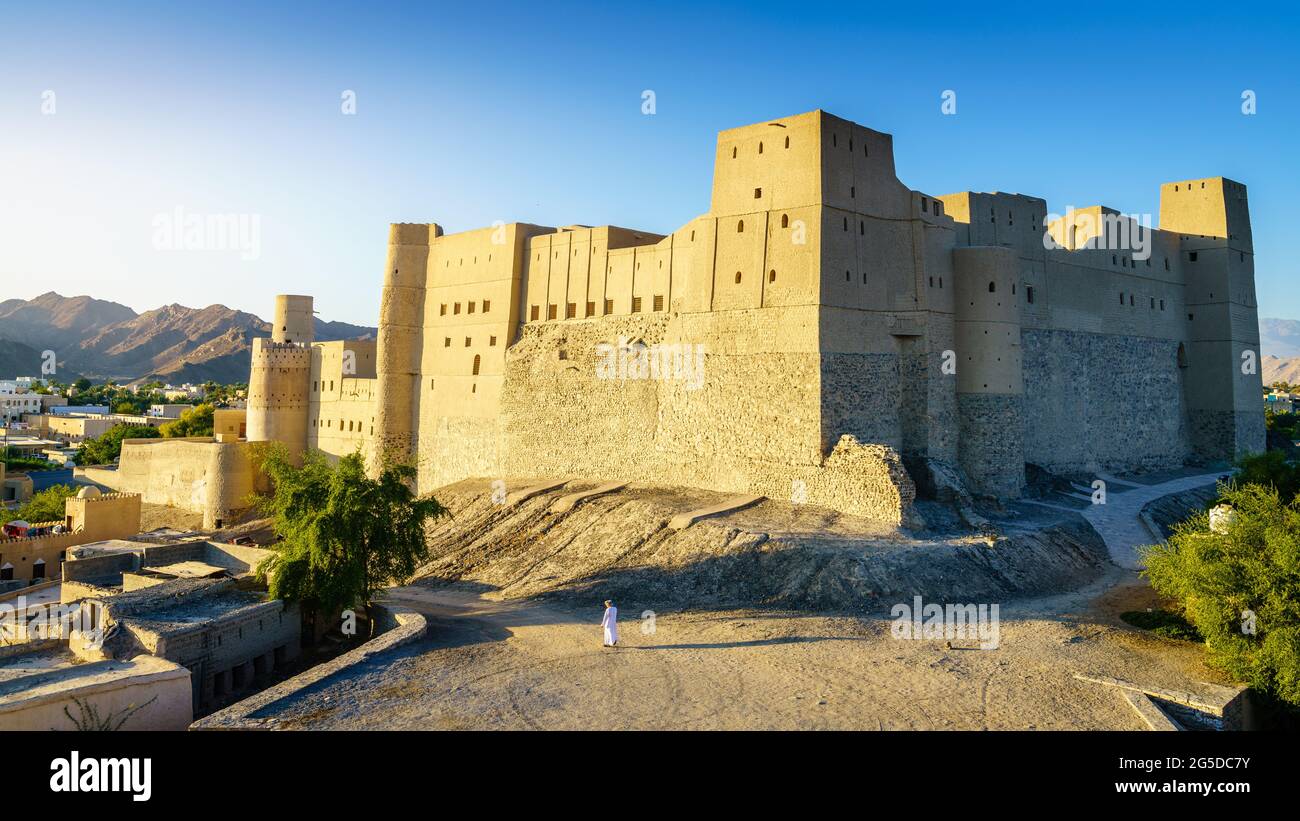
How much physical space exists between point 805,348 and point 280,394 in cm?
2921

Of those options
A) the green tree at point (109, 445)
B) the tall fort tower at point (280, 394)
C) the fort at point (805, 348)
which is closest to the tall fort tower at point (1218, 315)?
the fort at point (805, 348)


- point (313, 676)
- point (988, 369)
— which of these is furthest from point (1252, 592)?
point (313, 676)

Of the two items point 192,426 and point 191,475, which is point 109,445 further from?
point 191,475

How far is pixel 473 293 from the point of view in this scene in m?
35.6

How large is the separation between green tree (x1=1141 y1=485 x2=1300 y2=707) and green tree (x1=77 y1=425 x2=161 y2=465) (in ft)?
181

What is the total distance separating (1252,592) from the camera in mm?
16109

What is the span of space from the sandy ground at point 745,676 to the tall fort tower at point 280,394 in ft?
89.0

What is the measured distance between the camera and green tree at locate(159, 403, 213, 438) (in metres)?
55.9

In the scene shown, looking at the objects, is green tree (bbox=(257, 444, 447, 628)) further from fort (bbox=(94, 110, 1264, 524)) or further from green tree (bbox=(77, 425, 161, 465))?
green tree (bbox=(77, 425, 161, 465))

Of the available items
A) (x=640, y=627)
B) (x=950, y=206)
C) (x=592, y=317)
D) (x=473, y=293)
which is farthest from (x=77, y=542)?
(x=950, y=206)

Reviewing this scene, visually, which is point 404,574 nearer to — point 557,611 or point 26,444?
point 557,611

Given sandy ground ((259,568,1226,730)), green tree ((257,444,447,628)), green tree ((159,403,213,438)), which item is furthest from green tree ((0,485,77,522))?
sandy ground ((259,568,1226,730))
